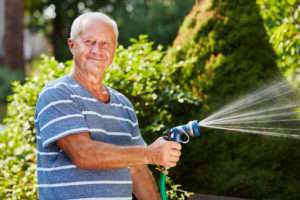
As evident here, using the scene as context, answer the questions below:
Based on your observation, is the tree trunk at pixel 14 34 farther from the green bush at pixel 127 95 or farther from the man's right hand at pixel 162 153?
the man's right hand at pixel 162 153

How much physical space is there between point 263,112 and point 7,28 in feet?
44.4

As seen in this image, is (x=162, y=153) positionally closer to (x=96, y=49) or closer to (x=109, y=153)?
(x=109, y=153)

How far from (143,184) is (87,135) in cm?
66

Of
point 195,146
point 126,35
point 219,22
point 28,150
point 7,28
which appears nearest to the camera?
point 195,146

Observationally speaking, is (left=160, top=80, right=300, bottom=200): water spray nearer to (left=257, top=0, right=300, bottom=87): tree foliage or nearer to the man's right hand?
(left=257, top=0, right=300, bottom=87): tree foliage

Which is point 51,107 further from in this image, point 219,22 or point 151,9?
point 151,9

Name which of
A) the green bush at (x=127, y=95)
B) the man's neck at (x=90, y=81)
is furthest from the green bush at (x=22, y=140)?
the man's neck at (x=90, y=81)

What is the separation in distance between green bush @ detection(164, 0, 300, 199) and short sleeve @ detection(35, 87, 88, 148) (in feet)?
5.89

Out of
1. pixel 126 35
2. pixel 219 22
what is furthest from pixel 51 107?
pixel 126 35

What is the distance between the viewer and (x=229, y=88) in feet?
15.4

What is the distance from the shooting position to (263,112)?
4414 millimetres

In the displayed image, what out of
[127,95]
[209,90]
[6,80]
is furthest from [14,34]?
[209,90]

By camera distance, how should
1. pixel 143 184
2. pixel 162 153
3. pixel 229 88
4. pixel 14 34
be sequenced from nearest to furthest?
pixel 162 153 < pixel 143 184 < pixel 229 88 < pixel 14 34

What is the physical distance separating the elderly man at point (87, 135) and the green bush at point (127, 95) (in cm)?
129
